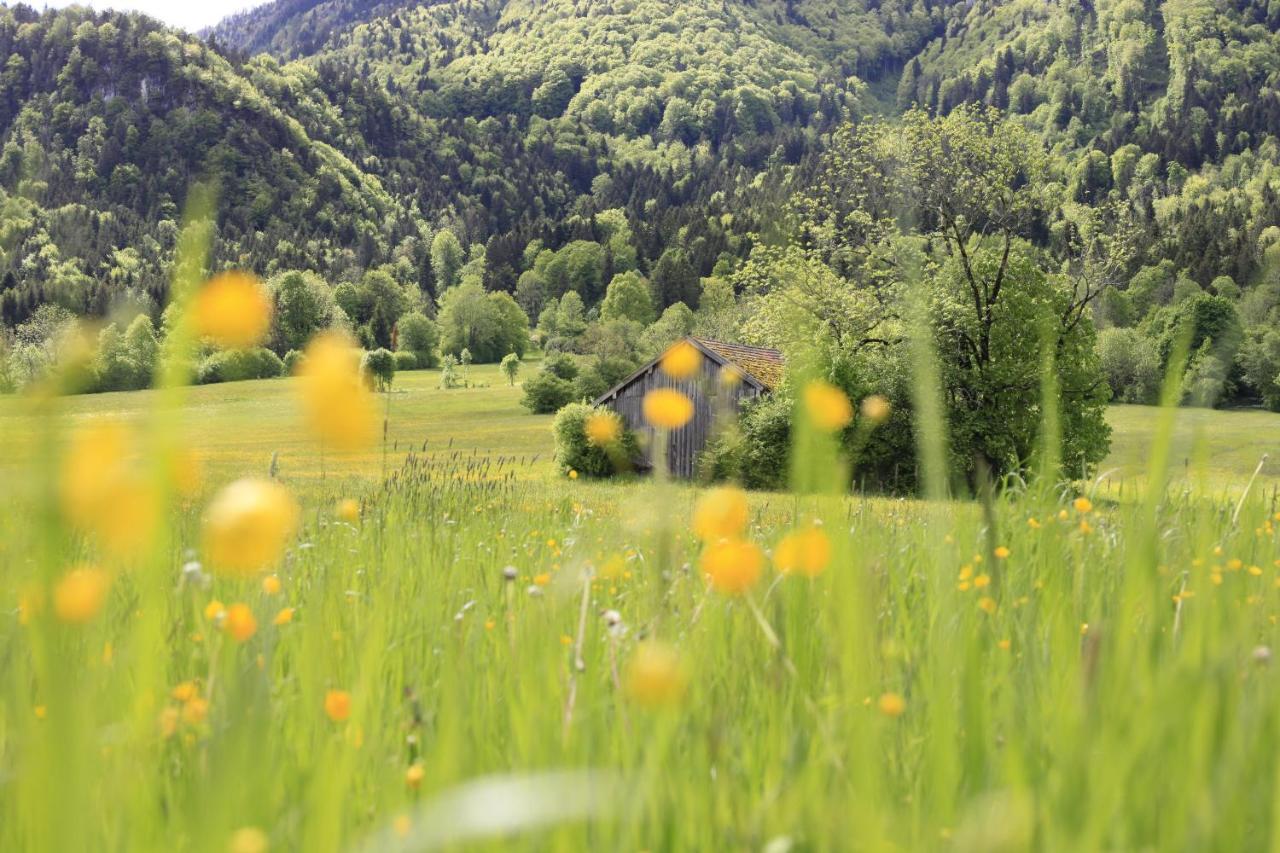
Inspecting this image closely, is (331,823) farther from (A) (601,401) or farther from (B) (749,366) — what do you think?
(A) (601,401)

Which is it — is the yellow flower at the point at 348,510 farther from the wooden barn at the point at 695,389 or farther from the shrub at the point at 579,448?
the shrub at the point at 579,448

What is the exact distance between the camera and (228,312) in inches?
27.5

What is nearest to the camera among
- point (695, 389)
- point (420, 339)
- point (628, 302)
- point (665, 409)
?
point (665, 409)

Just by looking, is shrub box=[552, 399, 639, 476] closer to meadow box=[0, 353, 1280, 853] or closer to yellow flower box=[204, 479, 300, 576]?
meadow box=[0, 353, 1280, 853]

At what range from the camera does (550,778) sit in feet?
2.60

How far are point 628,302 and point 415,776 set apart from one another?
126 meters

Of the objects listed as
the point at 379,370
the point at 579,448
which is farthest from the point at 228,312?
the point at 579,448

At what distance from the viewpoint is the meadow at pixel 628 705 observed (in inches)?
33.6

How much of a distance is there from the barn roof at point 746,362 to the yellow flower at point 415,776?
1361 inches

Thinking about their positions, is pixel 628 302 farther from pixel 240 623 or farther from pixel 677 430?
pixel 240 623

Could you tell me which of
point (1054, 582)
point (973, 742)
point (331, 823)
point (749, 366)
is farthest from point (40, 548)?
point (749, 366)

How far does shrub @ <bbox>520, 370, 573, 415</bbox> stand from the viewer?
227 ft

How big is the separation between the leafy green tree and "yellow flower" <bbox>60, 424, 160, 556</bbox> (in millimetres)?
122686

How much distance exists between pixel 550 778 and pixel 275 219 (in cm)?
20097
